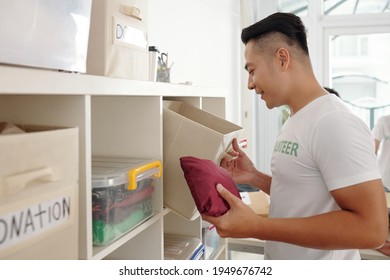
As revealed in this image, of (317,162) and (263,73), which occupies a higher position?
(263,73)

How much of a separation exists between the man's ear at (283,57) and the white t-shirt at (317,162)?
0.46 ft

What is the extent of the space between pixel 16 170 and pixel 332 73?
145 inches

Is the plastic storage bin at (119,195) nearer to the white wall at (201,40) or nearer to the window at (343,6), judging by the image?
the white wall at (201,40)

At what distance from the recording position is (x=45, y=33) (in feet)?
2.22

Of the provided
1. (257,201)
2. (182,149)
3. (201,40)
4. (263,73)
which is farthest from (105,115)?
(201,40)

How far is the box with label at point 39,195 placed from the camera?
58 cm

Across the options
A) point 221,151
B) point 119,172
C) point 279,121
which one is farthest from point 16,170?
point 279,121

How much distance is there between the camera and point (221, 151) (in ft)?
4.07

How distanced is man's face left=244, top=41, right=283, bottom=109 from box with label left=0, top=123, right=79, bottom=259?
66 centimetres

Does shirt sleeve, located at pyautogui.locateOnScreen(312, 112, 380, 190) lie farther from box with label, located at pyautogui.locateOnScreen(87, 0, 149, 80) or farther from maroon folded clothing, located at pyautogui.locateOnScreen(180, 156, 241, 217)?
box with label, located at pyautogui.locateOnScreen(87, 0, 149, 80)

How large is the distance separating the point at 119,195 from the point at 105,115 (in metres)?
0.32

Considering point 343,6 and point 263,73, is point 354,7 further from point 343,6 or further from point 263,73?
point 263,73

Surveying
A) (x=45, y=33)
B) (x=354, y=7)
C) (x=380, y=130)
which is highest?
(x=354, y=7)
